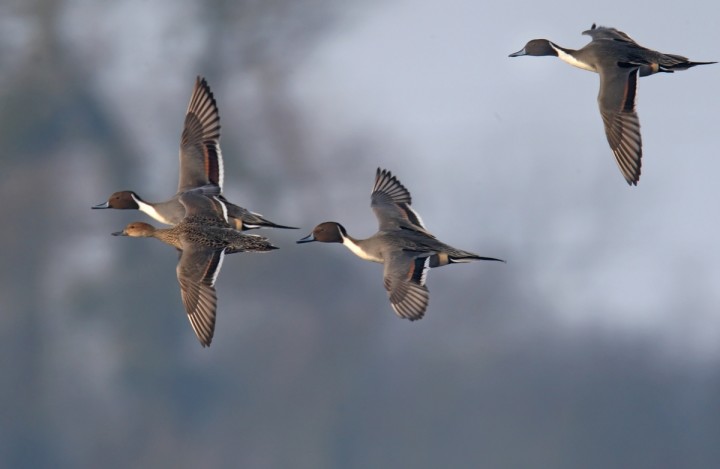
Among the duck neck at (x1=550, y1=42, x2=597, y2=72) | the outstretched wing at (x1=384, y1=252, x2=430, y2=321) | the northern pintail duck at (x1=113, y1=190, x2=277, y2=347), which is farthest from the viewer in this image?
the duck neck at (x1=550, y1=42, x2=597, y2=72)

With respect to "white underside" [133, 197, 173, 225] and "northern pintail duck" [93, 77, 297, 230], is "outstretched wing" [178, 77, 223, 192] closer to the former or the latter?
"northern pintail duck" [93, 77, 297, 230]

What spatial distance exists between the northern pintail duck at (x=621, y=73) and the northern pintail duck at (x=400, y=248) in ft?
4.27

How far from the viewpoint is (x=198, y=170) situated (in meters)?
13.4

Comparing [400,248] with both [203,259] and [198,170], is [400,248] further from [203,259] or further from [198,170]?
[198,170]

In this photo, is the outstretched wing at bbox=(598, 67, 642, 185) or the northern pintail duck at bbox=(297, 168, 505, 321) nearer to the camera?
the northern pintail duck at bbox=(297, 168, 505, 321)

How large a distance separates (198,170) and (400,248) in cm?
→ 183

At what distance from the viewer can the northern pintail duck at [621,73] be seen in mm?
12570

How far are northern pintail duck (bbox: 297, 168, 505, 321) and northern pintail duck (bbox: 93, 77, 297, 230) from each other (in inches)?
23.0

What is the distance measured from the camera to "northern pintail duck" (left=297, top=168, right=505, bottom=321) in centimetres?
1220

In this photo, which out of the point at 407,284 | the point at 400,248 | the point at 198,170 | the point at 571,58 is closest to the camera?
the point at 407,284

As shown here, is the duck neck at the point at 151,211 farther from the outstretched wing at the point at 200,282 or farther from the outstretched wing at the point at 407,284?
the outstretched wing at the point at 407,284

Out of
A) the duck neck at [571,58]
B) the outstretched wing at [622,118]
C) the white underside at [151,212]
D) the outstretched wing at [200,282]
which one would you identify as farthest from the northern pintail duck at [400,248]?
the duck neck at [571,58]

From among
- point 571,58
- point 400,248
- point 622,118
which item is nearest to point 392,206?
point 400,248

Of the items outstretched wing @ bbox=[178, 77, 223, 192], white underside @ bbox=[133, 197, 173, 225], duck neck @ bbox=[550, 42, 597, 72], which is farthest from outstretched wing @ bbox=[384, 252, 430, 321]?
duck neck @ bbox=[550, 42, 597, 72]
